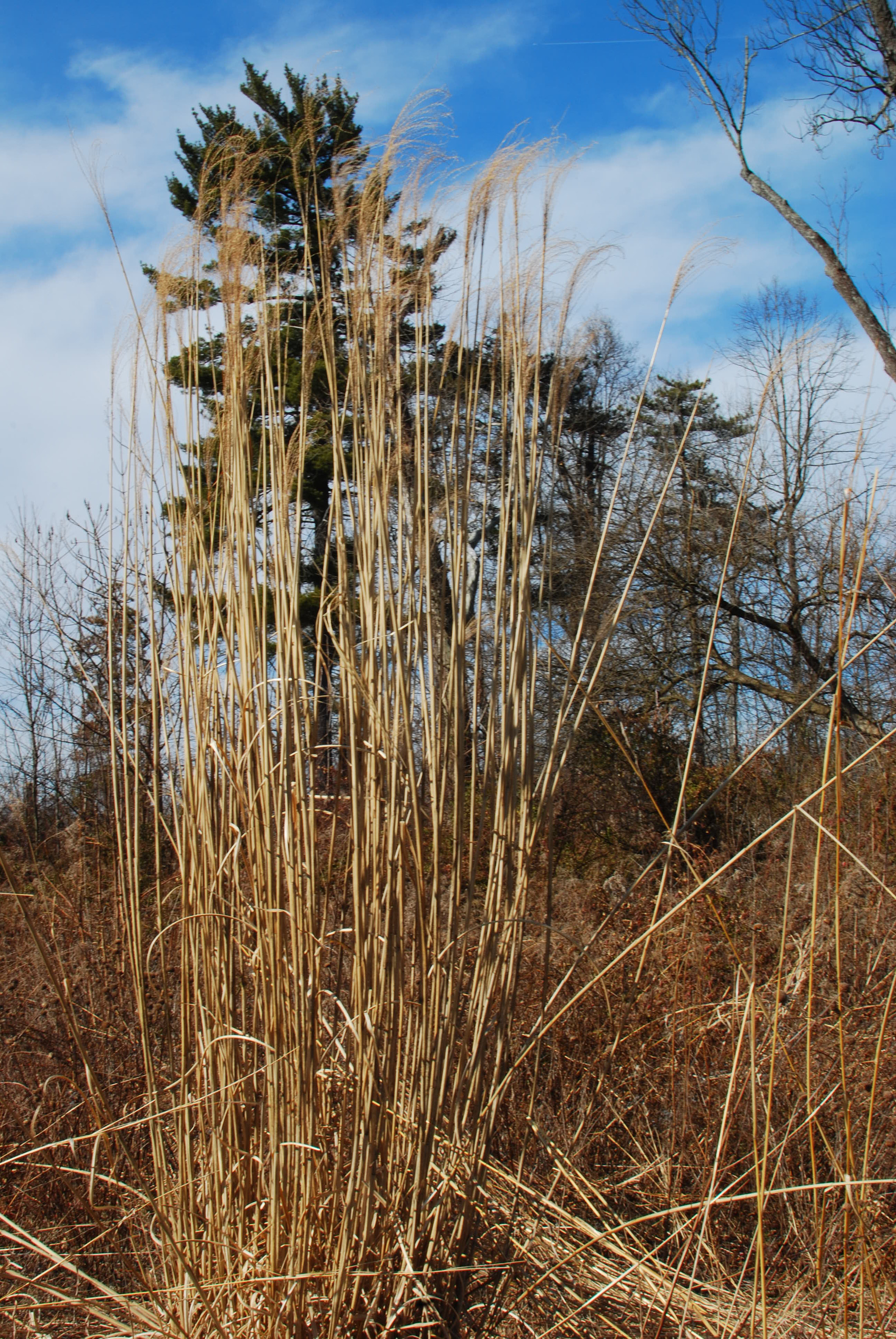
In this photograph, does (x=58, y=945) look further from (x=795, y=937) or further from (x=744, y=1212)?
(x=795, y=937)

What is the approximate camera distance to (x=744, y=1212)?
77.9 inches

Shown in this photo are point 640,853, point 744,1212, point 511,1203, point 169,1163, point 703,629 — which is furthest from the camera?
point 703,629

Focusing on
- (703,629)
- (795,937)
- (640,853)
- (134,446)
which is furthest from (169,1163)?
(703,629)

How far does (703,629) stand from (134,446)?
713cm

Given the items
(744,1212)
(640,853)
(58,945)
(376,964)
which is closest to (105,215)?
(376,964)

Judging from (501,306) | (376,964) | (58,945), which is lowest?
(58,945)

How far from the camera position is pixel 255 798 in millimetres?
1055

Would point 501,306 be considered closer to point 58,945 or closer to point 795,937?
point 58,945

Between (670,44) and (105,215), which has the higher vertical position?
(670,44)

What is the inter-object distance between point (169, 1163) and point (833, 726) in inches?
64.8

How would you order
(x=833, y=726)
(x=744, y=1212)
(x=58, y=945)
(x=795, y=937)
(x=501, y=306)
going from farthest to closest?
(x=795, y=937) → (x=58, y=945) → (x=744, y=1212) → (x=501, y=306) → (x=833, y=726)

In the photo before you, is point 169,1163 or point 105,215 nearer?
point 105,215

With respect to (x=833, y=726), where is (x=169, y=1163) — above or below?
below

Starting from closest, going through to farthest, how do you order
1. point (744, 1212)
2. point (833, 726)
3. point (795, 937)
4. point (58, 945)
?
point (833, 726)
point (744, 1212)
point (58, 945)
point (795, 937)
